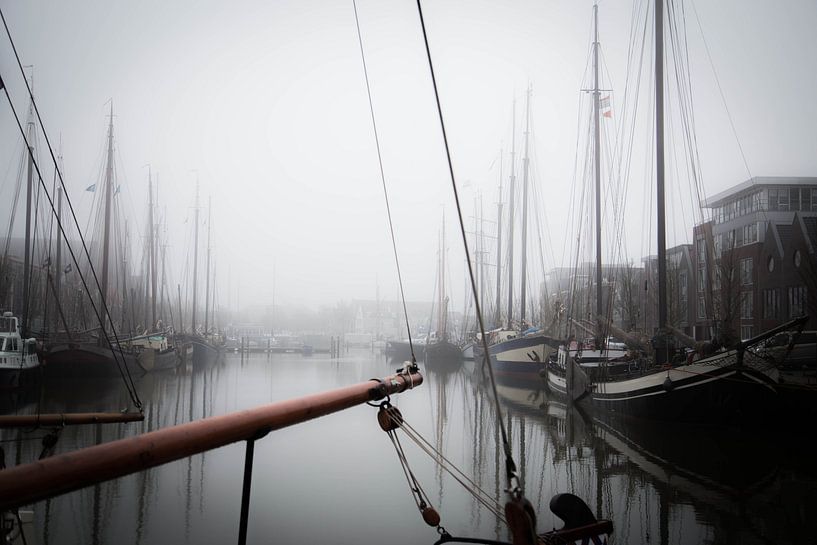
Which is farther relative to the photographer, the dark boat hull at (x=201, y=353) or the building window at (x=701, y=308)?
the dark boat hull at (x=201, y=353)

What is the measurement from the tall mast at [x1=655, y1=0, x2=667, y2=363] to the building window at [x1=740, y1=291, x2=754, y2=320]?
1951 centimetres

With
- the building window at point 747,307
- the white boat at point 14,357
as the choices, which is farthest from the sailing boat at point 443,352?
the white boat at point 14,357

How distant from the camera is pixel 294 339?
4021 inches

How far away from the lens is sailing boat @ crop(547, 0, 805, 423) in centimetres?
1516

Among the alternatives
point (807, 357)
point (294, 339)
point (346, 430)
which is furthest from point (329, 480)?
point (294, 339)

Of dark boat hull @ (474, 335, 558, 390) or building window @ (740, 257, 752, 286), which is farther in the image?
building window @ (740, 257, 752, 286)

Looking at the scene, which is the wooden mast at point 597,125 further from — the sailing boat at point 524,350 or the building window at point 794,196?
the building window at point 794,196

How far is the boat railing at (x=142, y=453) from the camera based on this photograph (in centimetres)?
190

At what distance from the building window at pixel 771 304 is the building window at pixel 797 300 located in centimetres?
89

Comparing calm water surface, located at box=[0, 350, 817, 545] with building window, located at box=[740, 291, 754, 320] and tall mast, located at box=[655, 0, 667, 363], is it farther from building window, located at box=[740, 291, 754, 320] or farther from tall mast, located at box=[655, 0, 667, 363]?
building window, located at box=[740, 291, 754, 320]

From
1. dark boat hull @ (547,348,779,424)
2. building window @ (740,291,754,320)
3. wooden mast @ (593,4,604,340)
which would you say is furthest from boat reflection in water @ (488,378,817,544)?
building window @ (740,291,754,320)

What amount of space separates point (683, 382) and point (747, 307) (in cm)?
2291

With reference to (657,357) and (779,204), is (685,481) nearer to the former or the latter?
(657,357)

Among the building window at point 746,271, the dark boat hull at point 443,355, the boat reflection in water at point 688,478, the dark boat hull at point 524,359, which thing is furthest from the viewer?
the dark boat hull at point 443,355
